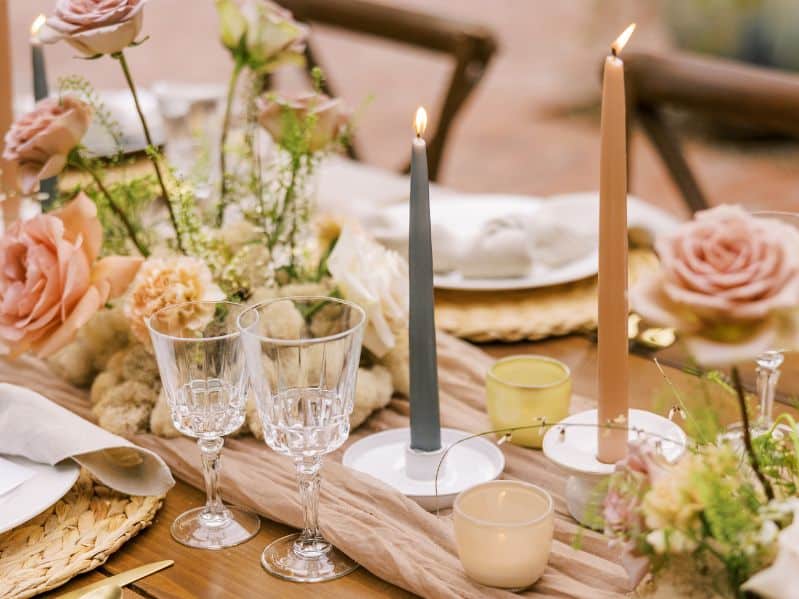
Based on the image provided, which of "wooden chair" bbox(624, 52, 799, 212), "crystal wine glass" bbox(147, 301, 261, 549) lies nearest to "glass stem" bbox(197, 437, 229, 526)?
"crystal wine glass" bbox(147, 301, 261, 549)

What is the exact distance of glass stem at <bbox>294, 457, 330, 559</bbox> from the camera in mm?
866

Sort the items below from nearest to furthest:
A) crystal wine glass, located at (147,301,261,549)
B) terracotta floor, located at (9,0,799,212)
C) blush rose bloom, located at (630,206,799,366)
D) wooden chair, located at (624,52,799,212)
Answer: blush rose bloom, located at (630,206,799,366), crystal wine glass, located at (147,301,261,549), wooden chair, located at (624,52,799,212), terracotta floor, located at (9,0,799,212)

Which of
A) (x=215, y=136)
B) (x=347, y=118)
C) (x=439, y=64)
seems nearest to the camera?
(x=347, y=118)

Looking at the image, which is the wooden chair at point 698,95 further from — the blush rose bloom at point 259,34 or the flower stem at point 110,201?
the flower stem at point 110,201

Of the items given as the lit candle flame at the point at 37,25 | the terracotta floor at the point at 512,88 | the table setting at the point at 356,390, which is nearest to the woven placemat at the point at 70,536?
the table setting at the point at 356,390

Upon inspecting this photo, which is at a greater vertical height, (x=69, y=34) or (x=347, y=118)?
(x=69, y=34)

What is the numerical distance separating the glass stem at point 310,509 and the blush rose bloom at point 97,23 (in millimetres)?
426

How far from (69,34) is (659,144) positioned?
1.31 m

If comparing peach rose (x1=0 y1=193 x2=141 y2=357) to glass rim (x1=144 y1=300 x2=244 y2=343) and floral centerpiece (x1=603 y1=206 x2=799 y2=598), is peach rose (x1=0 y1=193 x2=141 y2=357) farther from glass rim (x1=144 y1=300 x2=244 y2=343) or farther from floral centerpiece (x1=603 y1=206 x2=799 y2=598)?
floral centerpiece (x1=603 y1=206 x2=799 y2=598)

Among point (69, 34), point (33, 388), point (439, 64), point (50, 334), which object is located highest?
point (69, 34)

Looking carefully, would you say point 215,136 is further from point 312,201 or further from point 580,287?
point 580,287

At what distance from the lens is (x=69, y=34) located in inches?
39.5

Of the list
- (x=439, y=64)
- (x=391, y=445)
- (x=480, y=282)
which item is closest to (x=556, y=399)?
(x=391, y=445)

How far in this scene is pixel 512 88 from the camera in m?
5.68
